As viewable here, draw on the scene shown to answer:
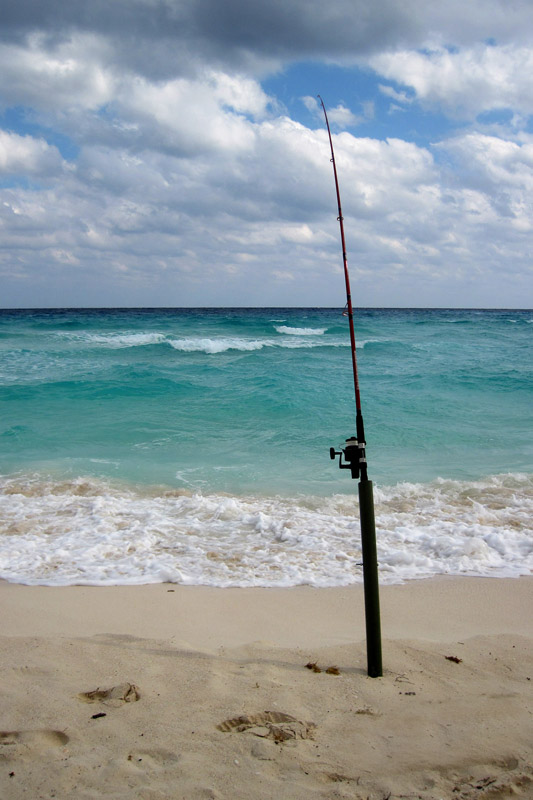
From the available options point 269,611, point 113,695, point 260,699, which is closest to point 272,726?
point 260,699

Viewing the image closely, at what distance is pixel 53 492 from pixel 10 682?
4.54 meters

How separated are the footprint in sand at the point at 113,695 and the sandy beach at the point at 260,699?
A: 0.01m

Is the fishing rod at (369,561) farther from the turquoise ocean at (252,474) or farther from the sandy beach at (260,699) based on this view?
the turquoise ocean at (252,474)

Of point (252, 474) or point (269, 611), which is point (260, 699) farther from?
point (252, 474)

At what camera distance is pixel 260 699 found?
2.88 metres

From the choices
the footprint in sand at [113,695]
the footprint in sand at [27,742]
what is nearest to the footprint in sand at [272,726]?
the footprint in sand at [113,695]

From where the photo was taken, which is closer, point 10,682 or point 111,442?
point 10,682

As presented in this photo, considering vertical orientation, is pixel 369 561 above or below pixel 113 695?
above

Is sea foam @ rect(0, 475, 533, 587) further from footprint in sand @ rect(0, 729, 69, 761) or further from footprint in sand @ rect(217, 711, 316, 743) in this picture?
footprint in sand @ rect(0, 729, 69, 761)

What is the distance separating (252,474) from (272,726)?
18.6ft

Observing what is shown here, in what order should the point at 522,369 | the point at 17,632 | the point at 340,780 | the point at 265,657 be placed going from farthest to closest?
the point at 522,369 → the point at 17,632 → the point at 265,657 → the point at 340,780

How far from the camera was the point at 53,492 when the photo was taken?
730cm

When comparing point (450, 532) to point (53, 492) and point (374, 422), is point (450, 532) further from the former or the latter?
point (374, 422)

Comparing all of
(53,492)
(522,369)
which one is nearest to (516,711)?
(53,492)
